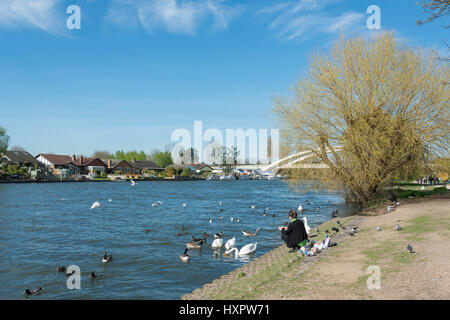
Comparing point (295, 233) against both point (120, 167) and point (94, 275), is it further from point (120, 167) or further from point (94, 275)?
point (120, 167)

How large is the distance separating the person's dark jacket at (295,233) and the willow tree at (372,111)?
1469cm

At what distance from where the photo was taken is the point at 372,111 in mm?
25812

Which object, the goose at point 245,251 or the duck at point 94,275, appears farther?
the goose at point 245,251

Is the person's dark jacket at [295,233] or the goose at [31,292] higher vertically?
the person's dark jacket at [295,233]

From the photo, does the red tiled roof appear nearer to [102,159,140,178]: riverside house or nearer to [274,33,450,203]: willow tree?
[102,159,140,178]: riverside house

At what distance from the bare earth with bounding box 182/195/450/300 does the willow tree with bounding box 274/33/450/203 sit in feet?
39.8

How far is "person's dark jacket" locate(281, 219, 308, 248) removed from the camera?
13.2 meters

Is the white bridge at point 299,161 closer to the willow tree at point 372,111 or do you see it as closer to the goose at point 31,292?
the willow tree at point 372,111

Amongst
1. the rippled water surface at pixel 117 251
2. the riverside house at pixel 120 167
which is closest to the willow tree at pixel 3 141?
the riverside house at pixel 120 167

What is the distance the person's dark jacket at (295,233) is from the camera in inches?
520

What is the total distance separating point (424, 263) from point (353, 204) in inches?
1044
